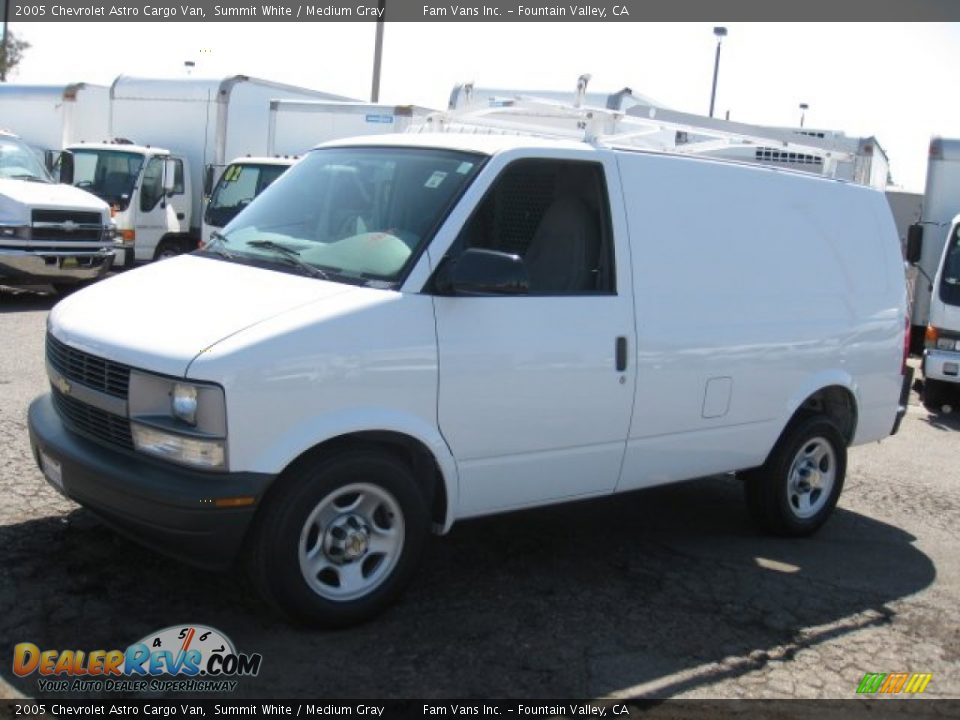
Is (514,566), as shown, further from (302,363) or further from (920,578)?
(920,578)

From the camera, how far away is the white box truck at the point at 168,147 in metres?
17.5

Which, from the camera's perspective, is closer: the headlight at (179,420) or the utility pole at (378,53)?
the headlight at (179,420)

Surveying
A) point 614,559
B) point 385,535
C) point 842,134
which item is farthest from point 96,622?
point 842,134

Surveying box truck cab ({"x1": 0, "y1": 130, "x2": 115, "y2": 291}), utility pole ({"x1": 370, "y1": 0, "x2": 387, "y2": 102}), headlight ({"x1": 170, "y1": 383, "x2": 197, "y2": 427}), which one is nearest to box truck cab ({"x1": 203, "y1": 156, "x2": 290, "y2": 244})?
box truck cab ({"x1": 0, "y1": 130, "x2": 115, "y2": 291})

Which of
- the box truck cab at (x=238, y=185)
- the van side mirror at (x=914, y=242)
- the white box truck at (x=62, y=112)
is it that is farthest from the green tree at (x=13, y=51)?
the van side mirror at (x=914, y=242)

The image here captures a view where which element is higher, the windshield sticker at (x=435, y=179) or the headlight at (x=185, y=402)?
the windshield sticker at (x=435, y=179)

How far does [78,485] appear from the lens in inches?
174

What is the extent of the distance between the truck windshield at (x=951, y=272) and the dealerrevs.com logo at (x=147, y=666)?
9.56m

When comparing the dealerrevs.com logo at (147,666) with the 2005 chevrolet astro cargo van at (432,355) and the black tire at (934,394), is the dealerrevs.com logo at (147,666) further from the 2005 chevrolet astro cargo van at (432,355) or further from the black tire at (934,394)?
the black tire at (934,394)

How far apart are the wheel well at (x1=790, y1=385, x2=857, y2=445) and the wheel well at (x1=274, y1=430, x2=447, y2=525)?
111 inches

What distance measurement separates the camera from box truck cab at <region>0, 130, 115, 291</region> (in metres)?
13.4

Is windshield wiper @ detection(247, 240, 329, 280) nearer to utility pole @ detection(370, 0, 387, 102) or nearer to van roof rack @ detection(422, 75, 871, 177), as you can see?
van roof rack @ detection(422, 75, 871, 177)

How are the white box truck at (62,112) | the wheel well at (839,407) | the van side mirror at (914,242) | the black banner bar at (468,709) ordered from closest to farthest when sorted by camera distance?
the black banner bar at (468,709) → the wheel well at (839,407) → the van side mirror at (914,242) → the white box truck at (62,112)

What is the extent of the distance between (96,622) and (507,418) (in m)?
1.95
